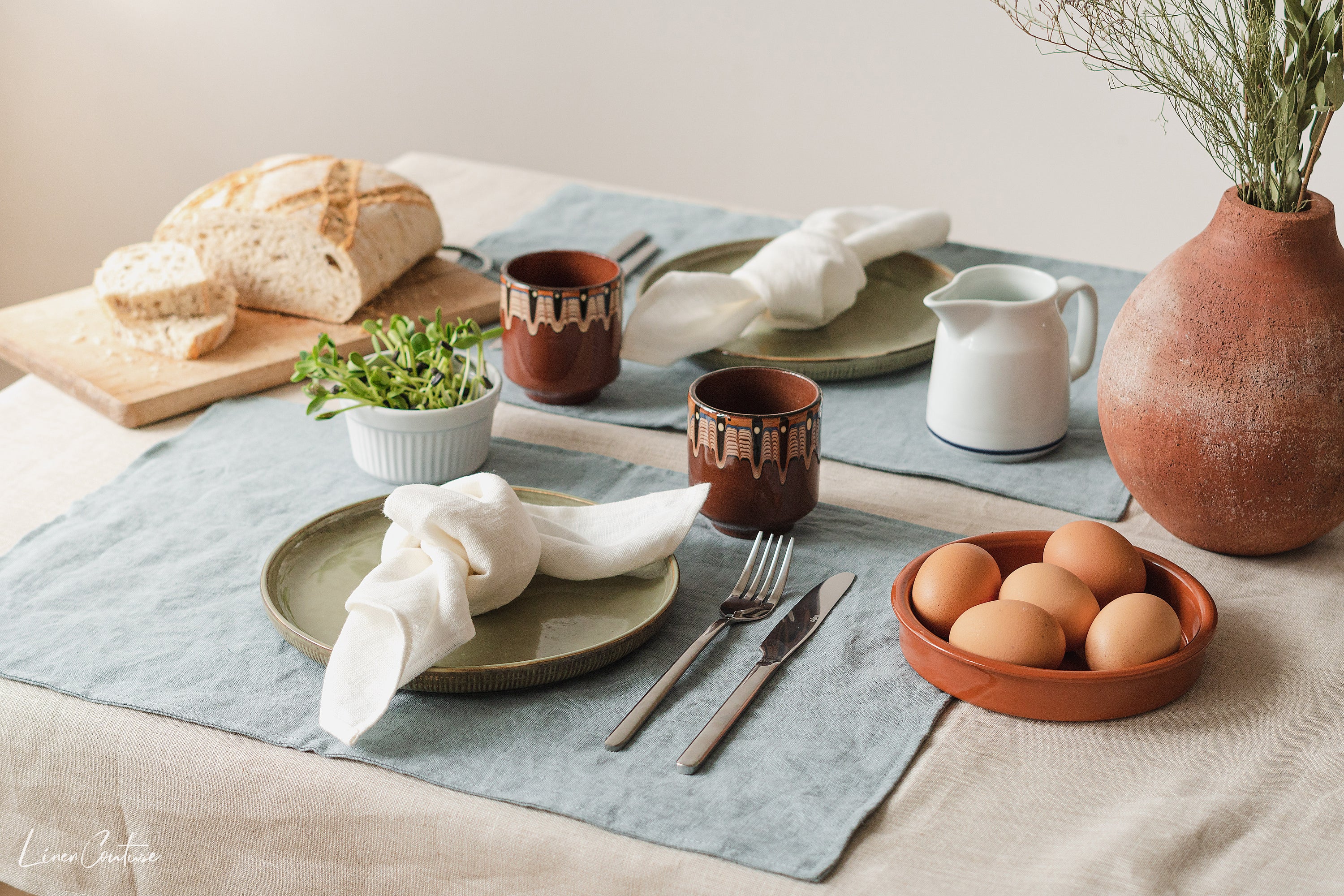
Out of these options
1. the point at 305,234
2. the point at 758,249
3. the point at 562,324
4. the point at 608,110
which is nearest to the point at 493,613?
the point at 562,324

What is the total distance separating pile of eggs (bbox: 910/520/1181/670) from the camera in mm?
790

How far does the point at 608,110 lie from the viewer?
140 inches

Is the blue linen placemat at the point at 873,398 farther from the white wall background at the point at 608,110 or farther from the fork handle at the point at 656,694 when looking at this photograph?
the white wall background at the point at 608,110

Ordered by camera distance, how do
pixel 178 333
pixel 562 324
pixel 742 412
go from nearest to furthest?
1. pixel 742 412
2. pixel 562 324
3. pixel 178 333

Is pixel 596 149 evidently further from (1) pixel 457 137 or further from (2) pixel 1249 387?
(2) pixel 1249 387

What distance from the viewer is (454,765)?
29.5 inches

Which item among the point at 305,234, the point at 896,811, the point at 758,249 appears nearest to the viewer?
the point at 896,811

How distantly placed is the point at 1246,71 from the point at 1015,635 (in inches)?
17.6

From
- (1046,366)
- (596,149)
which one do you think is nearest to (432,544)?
(1046,366)

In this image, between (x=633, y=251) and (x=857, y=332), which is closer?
(x=857, y=332)

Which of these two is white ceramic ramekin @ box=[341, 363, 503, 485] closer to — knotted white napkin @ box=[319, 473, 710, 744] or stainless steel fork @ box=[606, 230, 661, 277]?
knotted white napkin @ box=[319, 473, 710, 744]

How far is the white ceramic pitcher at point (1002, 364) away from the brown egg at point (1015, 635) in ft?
1.23

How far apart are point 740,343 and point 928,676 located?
0.64 meters

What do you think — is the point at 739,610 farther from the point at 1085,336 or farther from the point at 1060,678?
the point at 1085,336
